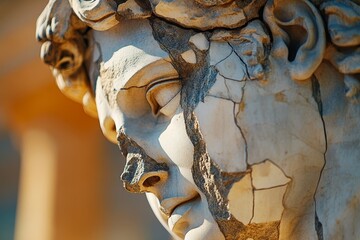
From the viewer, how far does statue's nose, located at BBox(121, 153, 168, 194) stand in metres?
1.61

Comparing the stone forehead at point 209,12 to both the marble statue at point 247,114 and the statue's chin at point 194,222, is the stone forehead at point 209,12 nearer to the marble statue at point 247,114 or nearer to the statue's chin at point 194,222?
the marble statue at point 247,114

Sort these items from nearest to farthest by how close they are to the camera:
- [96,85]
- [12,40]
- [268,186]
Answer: [268,186], [96,85], [12,40]

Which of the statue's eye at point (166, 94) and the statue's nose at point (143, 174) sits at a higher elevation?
the statue's eye at point (166, 94)

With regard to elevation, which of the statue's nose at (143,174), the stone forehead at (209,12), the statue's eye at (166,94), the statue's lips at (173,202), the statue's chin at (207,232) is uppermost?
the stone forehead at (209,12)

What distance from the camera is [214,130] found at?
155 cm

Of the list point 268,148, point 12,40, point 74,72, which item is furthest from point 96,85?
point 12,40

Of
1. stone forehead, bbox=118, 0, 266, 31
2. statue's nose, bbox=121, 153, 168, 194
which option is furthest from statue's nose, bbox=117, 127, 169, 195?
stone forehead, bbox=118, 0, 266, 31

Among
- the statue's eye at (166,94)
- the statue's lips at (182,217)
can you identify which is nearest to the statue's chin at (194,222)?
the statue's lips at (182,217)

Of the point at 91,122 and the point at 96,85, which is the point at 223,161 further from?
the point at 91,122

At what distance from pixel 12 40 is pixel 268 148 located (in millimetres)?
3122

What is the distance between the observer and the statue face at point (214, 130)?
1541 mm

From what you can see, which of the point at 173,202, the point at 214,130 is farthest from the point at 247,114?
the point at 173,202

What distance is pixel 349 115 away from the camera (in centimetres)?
156

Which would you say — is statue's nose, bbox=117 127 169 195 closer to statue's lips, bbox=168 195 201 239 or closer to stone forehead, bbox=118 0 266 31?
statue's lips, bbox=168 195 201 239
